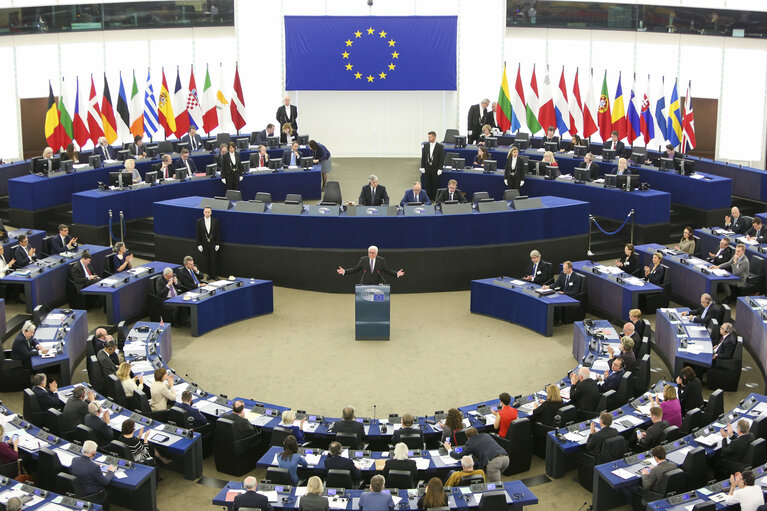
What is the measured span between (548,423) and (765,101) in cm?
2380

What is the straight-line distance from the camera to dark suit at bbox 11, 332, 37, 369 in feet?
50.4

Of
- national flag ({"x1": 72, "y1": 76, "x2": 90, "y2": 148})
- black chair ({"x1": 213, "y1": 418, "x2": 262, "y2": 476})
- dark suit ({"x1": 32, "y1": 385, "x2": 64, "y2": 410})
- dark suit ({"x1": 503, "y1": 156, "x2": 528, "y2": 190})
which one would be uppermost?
national flag ({"x1": 72, "y1": 76, "x2": 90, "y2": 148})

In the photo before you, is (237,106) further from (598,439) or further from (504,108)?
(598,439)

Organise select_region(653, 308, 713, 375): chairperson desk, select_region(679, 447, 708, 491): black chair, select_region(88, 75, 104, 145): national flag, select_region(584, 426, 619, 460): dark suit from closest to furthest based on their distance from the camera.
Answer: select_region(679, 447, 708, 491): black chair → select_region(584, 426, 619, 460): dark suit → select_region(653, 308, 713, 375): chairperson desk → select_region(88, 75, 104, 145): national flag

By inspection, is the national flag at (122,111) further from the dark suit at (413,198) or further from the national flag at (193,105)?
the dark suit at (413,198)

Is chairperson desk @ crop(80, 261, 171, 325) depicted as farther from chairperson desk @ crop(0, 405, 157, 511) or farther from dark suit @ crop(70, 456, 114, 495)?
dark suit @ crop(70, 456, 114, 495)

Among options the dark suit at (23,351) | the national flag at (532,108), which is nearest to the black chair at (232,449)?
the dark suit at (23,351)

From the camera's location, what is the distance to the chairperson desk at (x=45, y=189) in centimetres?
2394

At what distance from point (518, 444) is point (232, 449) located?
421 cm

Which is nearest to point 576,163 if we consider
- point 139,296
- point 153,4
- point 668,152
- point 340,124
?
point 668,152

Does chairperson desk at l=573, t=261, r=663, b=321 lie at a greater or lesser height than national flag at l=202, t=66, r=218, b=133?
lesser

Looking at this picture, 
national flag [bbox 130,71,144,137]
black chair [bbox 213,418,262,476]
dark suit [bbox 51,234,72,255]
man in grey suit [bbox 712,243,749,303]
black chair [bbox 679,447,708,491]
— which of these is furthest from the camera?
national flag [bbox 130,71,144,137]

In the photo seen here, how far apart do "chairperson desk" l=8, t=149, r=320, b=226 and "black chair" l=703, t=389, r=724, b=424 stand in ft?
51.6

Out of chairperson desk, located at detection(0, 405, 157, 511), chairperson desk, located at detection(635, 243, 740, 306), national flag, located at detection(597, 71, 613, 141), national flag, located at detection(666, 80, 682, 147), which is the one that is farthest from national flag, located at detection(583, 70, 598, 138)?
chairperson desk, located at detection(0, 405, 157, 511)
